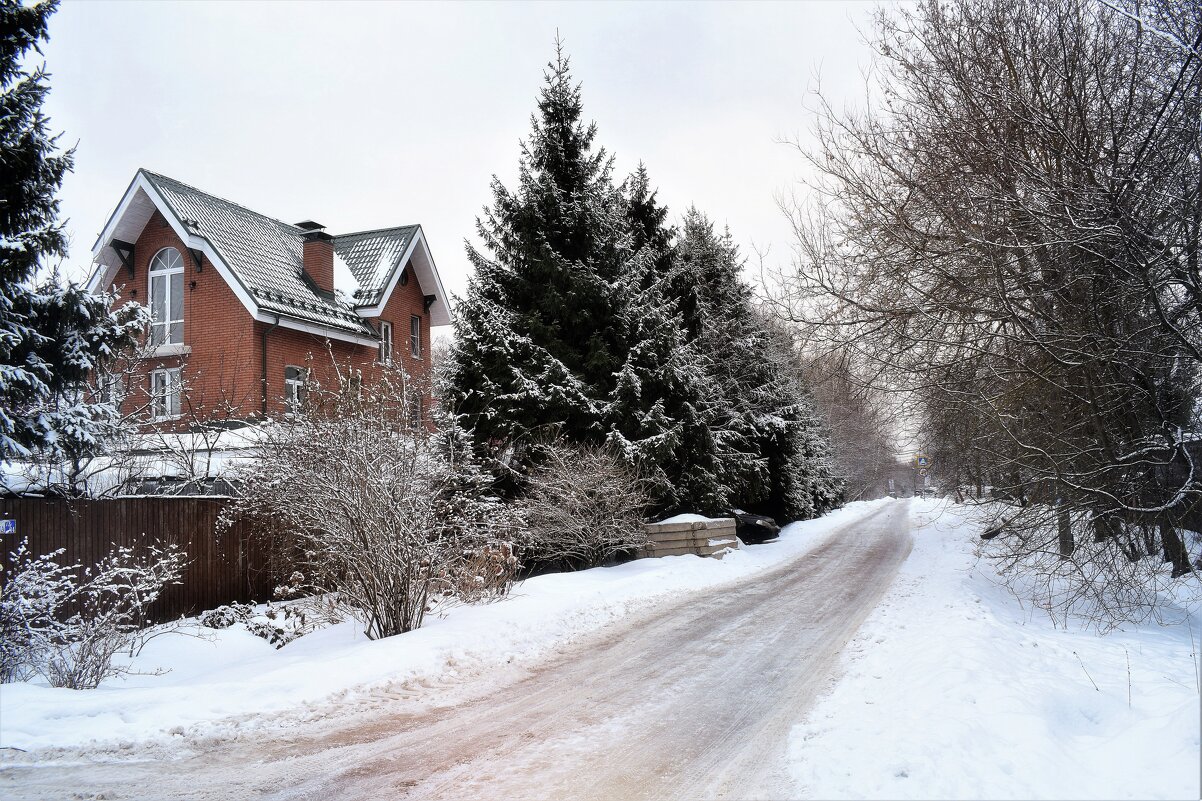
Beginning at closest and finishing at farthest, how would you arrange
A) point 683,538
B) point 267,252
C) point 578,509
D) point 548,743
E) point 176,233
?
1. point 548,743
2. point 578,509
3. point 683,538
4. point 176,233
5. point 267,252

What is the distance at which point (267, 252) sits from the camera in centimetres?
2220

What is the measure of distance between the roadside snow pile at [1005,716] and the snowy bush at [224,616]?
26.7 feet

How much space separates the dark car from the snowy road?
14060 mm

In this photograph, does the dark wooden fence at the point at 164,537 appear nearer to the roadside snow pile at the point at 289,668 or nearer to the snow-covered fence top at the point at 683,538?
the roadside snow pile at the point at 289,668

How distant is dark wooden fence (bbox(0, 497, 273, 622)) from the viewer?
9.31 m

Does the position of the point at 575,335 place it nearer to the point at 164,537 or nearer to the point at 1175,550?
the point at 164,537

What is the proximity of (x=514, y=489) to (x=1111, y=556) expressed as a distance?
1054cm

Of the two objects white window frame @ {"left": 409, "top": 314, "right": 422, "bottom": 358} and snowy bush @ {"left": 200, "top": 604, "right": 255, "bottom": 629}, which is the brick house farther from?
snowy bush @ {"left": 200, "top": 604, "right": 255, "bottom": 629}

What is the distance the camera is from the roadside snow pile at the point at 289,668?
5.70m

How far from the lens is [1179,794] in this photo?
141 inches

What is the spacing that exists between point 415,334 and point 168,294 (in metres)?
7.84

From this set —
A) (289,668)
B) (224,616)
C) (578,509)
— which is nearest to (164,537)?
(224,616)

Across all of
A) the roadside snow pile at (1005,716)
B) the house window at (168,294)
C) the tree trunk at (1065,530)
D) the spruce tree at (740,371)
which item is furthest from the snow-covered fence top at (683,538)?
the house window at (168,294)

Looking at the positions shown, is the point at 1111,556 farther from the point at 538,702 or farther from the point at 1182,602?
the point at 538,702
